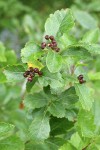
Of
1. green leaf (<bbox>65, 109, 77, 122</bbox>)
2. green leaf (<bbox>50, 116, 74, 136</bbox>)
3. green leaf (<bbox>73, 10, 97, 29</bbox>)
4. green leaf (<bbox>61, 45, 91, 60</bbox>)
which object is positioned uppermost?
green leaf (<bbox>73, 10, 97, 29</bbox>)

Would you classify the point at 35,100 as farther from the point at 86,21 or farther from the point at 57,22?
the point at 86,21

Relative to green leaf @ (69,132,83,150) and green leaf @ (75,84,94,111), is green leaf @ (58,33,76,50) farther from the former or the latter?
green leaf @ (69,132,83,150)

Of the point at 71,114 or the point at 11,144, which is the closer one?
the point at 11,144

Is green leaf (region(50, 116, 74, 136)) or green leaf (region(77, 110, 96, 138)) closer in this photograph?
green leaf (region(77, 110, 96, 138))

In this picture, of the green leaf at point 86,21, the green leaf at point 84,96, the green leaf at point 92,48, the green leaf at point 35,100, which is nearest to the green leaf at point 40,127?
the green leaf at point 35,100

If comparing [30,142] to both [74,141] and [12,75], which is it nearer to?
[74,141]

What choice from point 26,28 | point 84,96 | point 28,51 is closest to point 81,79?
point 84,96

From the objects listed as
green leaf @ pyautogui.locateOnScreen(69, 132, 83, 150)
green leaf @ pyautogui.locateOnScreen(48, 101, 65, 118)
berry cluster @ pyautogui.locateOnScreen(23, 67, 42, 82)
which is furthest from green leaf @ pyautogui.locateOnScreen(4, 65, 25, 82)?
green leaf @ pyautogui.locateOnScreen(69, 132, 83, 150)
